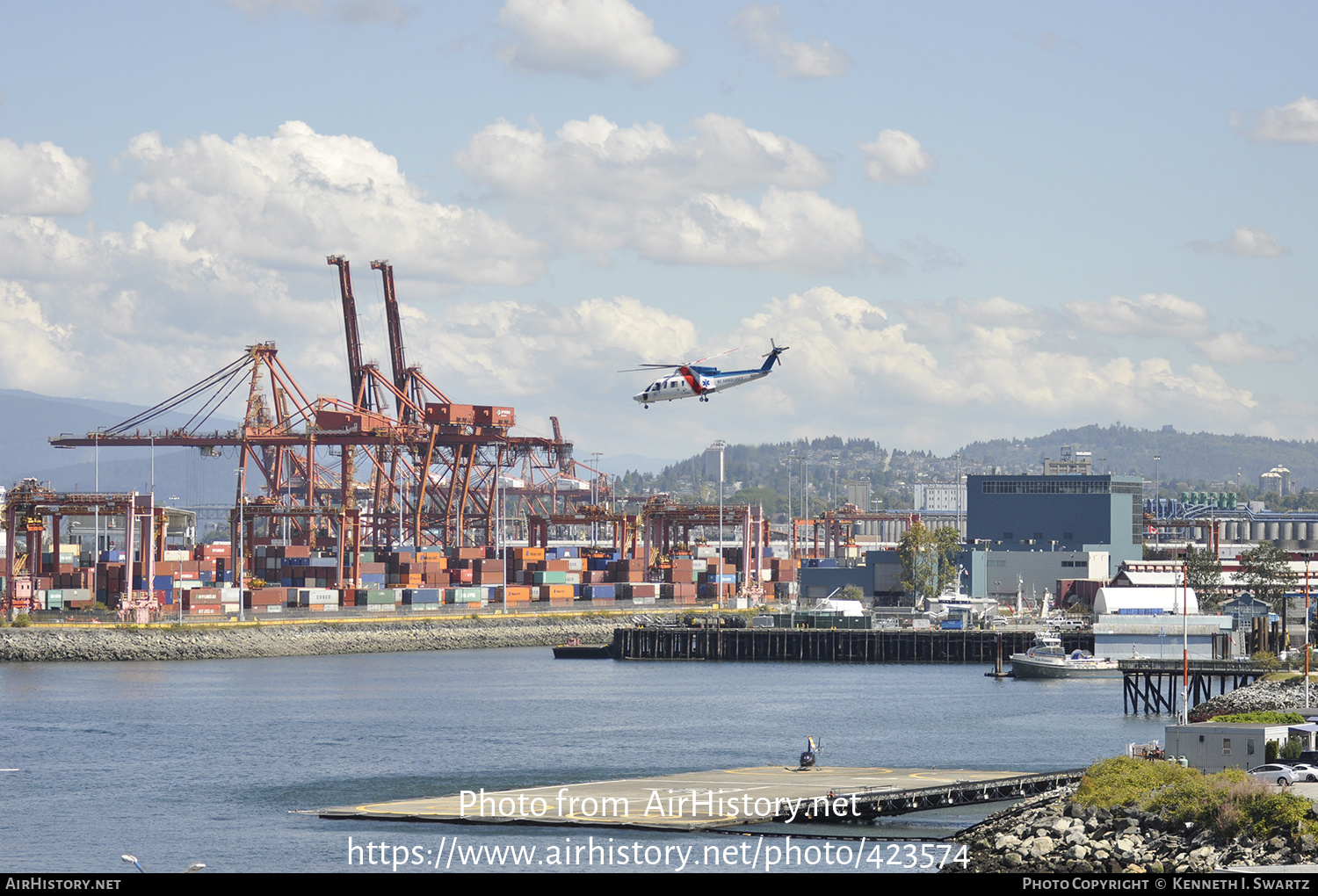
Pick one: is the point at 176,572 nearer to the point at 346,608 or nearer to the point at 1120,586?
the point at 346,608

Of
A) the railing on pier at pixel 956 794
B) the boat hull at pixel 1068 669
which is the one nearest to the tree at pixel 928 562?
the boat hull at pixel 1068 669

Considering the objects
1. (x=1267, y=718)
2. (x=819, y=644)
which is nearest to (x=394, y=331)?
(x=819, y=644)

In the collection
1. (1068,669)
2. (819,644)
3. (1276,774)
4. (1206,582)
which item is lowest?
(1068,669)

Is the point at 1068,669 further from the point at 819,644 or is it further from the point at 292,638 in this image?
the point at 292,638

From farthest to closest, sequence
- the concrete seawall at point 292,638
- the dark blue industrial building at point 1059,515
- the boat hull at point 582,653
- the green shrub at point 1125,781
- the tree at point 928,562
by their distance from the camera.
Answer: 1. the tree at point 928,562
2. the dark blue industrial building at point 1059,515
3. the boat hull at point 582,653
4. the concrete seawall at point 292,638
5. the green shrub at point 1125,781

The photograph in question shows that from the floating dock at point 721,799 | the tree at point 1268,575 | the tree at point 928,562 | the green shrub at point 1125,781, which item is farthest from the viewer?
the tree at point 928,562

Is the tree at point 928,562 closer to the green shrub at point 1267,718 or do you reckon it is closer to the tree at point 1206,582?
the tree at point 1206,582

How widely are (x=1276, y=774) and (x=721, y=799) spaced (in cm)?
Answer: 1122

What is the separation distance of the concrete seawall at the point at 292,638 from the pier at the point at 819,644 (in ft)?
24.3

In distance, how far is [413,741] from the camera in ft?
174

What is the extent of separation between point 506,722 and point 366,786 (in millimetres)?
15336

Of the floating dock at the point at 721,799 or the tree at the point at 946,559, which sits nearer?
the floating dock at the point at 721,799

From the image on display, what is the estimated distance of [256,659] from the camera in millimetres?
89125

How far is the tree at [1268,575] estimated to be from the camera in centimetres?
9269
